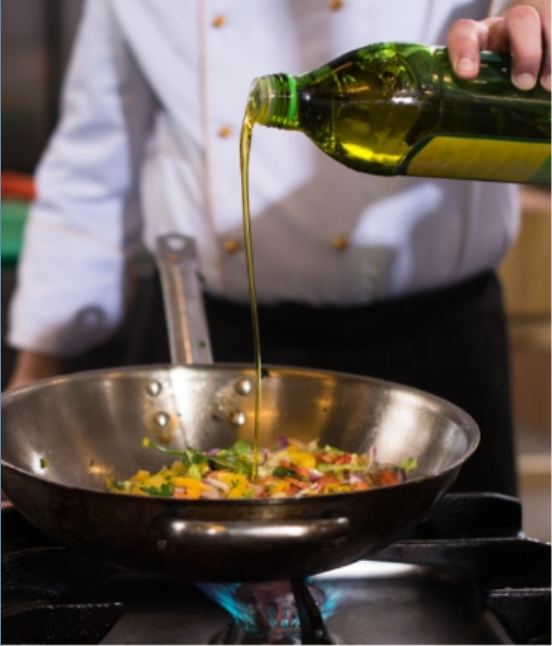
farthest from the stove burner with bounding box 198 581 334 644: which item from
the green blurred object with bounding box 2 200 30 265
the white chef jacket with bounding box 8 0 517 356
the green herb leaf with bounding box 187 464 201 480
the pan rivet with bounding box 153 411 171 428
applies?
the green blurred object with bounding box 2 200 30 265

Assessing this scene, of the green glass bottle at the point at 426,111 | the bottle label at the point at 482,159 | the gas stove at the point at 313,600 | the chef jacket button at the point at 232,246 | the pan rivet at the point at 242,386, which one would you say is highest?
the green glass bottle at the point at 426,111

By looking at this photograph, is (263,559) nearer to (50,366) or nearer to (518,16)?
(518,16)

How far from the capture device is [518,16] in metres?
0.90

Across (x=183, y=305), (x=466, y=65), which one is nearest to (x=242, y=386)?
(x=183, y=305)

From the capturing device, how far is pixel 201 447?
3.51 ft

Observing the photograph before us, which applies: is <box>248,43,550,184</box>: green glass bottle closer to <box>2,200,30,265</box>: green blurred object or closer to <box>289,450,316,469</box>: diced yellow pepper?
<box>289,450,316,469</box>: diced yellow pepper

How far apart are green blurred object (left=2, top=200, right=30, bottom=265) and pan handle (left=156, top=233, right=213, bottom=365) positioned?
3.32 ft

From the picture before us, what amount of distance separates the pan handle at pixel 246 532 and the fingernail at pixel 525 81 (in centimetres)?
45

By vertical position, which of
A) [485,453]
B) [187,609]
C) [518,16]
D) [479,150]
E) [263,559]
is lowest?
[485,453]

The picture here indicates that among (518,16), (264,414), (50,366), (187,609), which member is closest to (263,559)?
(187,609)

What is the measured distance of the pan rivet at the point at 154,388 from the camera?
1046mm

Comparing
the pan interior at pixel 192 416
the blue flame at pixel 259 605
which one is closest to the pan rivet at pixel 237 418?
the pan interior at pixel 192 416

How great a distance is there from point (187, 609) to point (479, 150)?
506 millimetres

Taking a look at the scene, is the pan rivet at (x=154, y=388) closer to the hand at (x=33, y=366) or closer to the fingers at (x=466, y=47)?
the fingers at (x=466, y=47)
